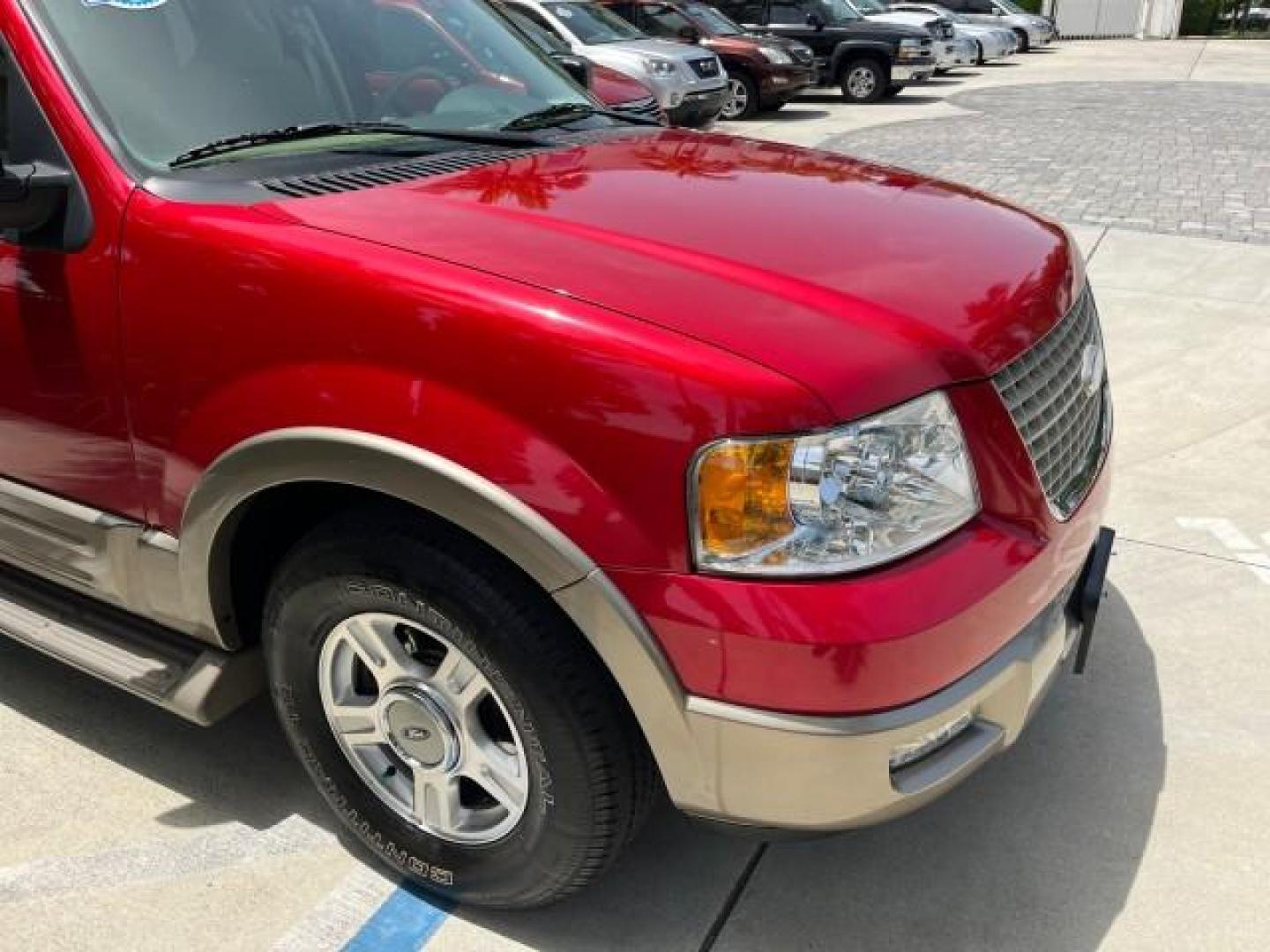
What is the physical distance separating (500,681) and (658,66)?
1208 cm

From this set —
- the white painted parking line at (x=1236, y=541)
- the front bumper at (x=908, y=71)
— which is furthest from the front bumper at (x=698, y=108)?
the white painted parking line at (x=1236, y=541)

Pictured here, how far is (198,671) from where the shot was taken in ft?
8.52

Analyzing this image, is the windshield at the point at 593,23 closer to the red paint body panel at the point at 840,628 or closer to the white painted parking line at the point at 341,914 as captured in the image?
the white painted parking line at the point at 341,914

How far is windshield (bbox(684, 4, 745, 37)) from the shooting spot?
16453 mm

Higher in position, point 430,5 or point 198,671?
point 430,5

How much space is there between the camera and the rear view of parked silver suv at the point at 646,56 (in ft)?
43.2

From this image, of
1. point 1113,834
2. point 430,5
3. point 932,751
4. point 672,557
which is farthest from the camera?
point 430,5

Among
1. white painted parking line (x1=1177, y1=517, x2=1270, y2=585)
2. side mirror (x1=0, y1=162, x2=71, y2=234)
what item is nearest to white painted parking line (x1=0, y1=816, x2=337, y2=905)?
side mirror (x1=0, y1=162, x2=71, y2=234)

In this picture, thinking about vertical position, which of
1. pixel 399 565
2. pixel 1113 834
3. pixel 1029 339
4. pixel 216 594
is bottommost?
pixel 1113 834

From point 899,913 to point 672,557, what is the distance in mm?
1086

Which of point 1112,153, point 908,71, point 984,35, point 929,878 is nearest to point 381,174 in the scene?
point 929,878

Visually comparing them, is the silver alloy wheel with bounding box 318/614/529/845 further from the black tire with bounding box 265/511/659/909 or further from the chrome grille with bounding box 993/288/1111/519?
the chrome grille with bounding box 993/288/1111/519

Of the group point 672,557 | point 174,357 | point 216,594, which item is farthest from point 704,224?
point 216,594

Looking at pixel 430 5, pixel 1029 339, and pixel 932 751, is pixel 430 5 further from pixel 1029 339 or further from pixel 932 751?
pixel 932 751
